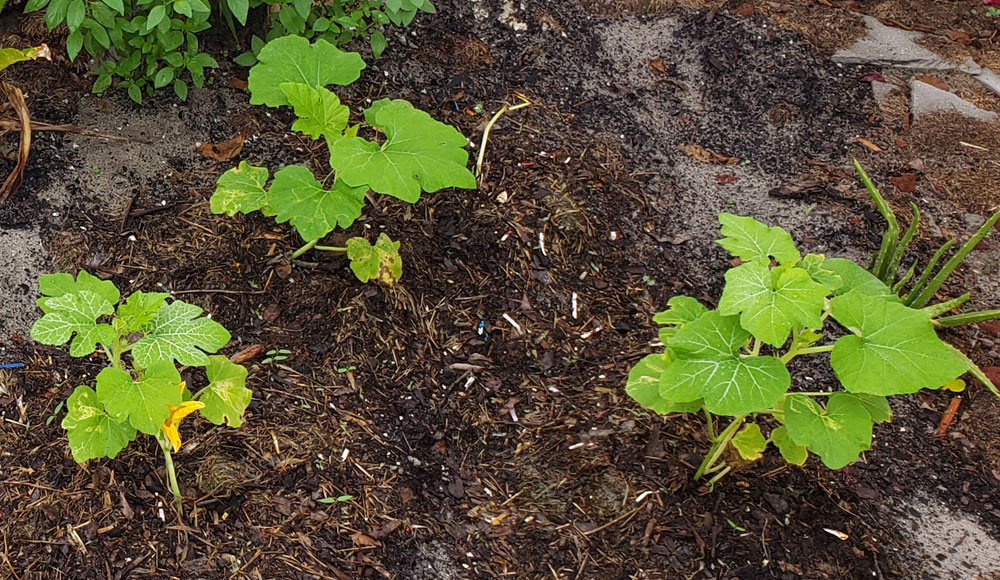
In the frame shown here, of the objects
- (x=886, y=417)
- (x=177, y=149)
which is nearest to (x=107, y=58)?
(x=177, y=149)

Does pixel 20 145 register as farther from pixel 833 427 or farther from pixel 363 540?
pixel 833 427

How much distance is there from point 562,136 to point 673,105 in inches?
27.4

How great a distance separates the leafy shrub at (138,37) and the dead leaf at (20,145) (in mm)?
252

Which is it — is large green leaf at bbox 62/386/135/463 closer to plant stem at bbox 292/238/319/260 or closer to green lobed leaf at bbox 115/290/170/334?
green lobed leaf at bbox 115/290/170/334

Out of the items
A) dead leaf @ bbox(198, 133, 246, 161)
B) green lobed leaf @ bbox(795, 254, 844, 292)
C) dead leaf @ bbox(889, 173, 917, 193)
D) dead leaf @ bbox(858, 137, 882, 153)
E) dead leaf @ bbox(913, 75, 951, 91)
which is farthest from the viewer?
dead leaf @ bbox(913, 75, 951, 91)

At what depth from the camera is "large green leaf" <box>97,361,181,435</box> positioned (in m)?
1.83

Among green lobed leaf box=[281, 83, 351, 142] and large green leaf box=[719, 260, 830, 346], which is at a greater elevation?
green lobed leaf box=[281, 83, 351, 142]

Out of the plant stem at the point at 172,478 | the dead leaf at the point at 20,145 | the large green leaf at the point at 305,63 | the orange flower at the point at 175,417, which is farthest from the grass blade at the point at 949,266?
the dead leaf at the point at 20,145

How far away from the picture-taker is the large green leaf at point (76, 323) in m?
1.83

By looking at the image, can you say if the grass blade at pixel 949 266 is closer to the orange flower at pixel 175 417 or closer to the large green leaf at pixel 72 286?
the orange flower at pixel 175 417

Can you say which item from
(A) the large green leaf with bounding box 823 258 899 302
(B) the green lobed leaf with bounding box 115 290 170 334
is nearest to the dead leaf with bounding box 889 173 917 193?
(A) the large green leaf with bounding box 823 258 899 302

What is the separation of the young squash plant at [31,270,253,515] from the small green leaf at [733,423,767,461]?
143 cm

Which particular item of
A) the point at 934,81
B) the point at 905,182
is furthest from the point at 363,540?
the point at 934,81

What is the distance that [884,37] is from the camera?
4.08m
